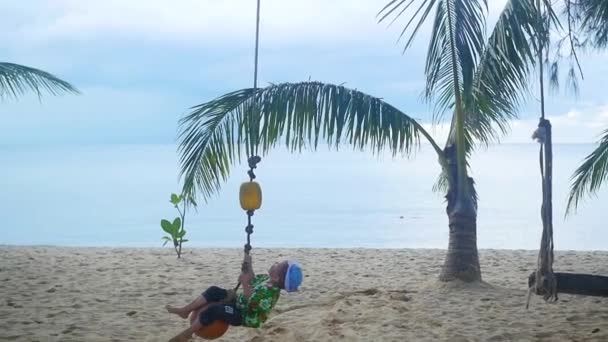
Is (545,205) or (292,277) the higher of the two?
(545,205)

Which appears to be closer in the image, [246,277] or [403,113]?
[246,277]

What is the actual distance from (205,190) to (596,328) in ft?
Result: 8.39

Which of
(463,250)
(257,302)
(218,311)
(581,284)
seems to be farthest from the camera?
(463,250)

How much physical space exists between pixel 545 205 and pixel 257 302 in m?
1.38

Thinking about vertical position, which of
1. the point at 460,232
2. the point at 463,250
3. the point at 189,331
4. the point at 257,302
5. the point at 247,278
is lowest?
the point at 189,331

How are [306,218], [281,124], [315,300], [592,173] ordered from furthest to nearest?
[306,218] < [592,173] < [315,300] < [281,124]

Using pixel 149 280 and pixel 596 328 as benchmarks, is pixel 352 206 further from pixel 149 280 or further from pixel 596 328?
pixel 596 328

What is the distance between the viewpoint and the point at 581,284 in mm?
3586

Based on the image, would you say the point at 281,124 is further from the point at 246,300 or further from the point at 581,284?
the point at 581,284

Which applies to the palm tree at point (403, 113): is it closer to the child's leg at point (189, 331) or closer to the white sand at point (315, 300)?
the white sand at point (315, 300)

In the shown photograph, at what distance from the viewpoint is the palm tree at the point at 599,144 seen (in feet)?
16.2

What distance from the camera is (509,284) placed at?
19.3ft

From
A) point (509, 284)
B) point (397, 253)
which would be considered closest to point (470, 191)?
point (509, 284)

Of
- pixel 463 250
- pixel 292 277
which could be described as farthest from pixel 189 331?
pixel 463 250
